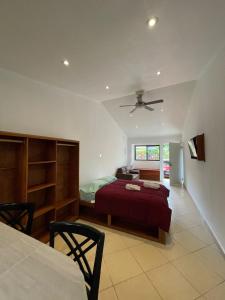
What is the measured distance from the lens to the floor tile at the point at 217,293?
4.96 feet

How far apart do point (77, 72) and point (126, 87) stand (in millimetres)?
1296

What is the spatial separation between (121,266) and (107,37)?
3076 millimetres

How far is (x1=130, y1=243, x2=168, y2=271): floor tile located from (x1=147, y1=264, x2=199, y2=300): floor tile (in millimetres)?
91

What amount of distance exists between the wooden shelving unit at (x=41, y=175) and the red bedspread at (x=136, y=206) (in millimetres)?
714

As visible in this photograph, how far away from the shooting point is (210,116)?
256cm

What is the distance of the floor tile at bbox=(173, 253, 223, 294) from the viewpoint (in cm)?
165

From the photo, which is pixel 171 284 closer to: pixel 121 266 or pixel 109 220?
pixel 121 266

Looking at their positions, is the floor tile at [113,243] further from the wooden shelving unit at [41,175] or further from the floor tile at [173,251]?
the wooden shelving unit at [41,175]

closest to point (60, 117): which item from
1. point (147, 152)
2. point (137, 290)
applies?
point (137, 290)

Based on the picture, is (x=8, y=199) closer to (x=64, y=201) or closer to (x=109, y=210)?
(x=64, y=201)

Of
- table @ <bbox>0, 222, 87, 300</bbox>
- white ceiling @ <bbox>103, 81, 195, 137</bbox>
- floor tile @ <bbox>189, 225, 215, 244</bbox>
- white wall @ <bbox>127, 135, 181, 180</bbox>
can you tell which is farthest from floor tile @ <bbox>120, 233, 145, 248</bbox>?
white wall @ <bbox>127, 135, 181, 180</bbox>

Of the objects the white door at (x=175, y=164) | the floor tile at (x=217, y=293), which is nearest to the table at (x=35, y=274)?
the floor tile at (x=217, y=293)

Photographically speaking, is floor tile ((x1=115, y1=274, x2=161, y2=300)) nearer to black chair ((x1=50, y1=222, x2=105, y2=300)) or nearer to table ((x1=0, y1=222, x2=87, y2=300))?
black chair ((x1=50, y1=222, x2=105, y2=300))

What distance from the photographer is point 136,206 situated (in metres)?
2.69
